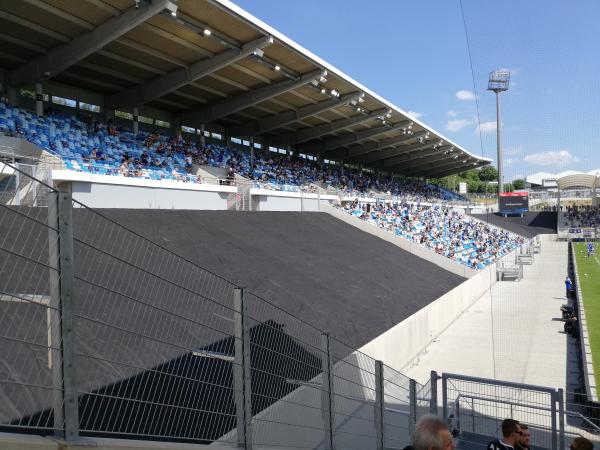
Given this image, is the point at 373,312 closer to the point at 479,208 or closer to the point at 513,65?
the point at 513,65

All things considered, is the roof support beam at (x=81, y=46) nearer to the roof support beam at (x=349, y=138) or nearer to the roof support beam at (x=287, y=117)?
the roof support beam at (x=287, y=117)

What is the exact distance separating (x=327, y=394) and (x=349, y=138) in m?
36.3

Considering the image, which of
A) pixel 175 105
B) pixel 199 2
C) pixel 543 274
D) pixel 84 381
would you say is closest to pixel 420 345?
pixel 84 381

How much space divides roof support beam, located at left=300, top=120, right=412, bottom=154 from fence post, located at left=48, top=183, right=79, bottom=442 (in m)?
36.6

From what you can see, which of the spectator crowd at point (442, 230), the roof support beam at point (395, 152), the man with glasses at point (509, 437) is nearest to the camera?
the man with glasses at point (509, 437)

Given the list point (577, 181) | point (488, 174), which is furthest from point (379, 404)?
point (488, 174)

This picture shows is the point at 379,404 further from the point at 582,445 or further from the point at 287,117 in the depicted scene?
the point at 287,117

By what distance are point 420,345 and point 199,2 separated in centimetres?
1263

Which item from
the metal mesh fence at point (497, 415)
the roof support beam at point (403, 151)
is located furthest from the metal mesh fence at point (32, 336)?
the roof support beam at point (403, 151)

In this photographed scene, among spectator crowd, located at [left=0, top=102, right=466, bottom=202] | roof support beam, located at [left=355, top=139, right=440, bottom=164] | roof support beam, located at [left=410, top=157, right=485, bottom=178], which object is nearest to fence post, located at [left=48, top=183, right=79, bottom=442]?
spectator crowd, located at [left=0, top=102, right=466, bottom=202]

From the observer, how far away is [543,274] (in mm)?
27469

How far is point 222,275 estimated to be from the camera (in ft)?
35.9

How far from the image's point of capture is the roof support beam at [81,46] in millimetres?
16250

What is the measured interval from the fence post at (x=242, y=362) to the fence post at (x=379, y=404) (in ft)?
7.59
